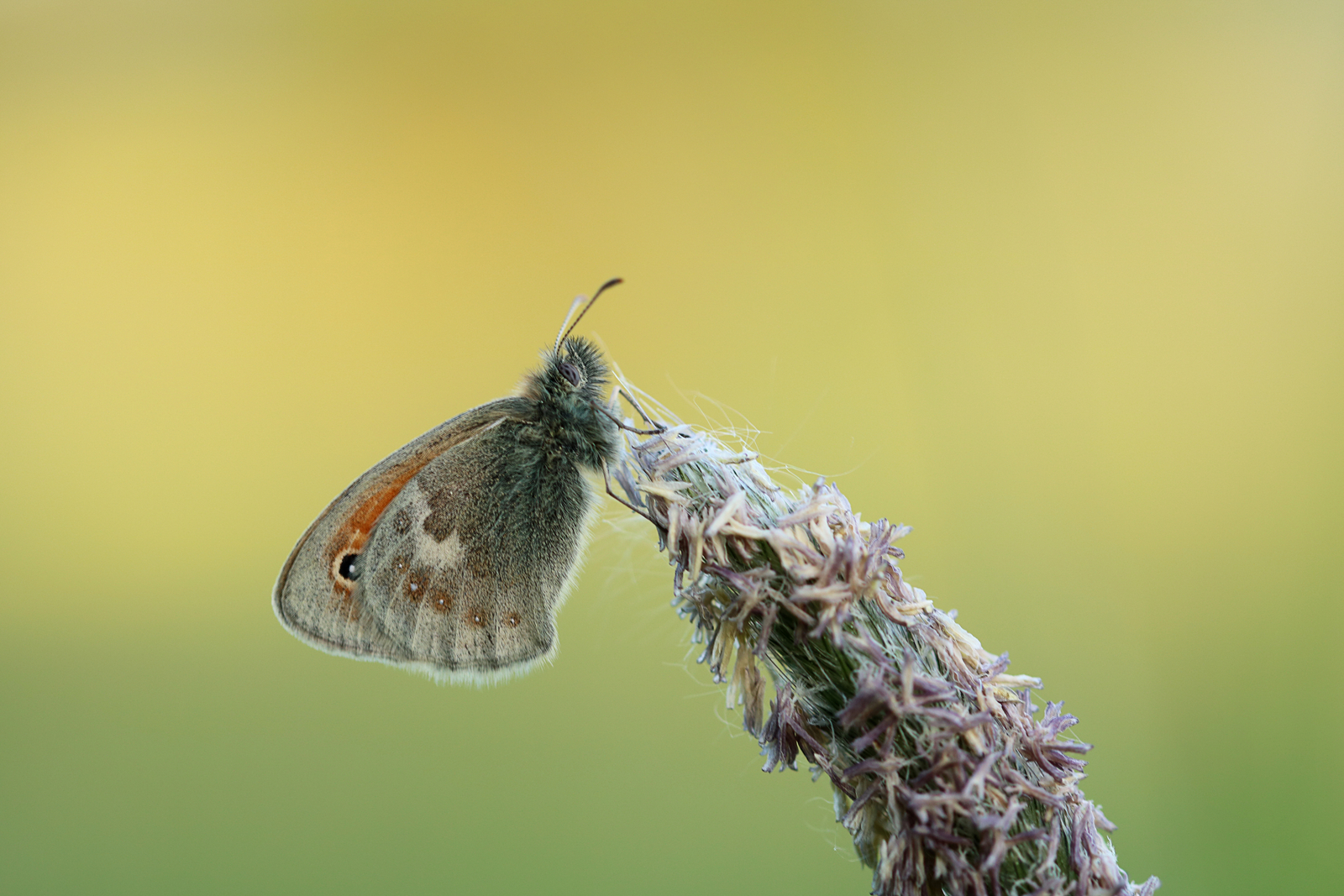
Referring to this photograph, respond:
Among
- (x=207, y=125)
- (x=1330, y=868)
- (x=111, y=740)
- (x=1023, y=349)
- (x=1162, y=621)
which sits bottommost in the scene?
(x=1330, y=868)

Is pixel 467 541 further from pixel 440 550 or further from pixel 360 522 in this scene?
pixel 360 522

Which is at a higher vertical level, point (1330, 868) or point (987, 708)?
point (987, 708)

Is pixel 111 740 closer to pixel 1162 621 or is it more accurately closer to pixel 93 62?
pixel 93 62

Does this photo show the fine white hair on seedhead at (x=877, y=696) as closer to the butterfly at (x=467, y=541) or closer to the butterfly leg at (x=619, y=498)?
the butterfly leg at (x=619, y=498)

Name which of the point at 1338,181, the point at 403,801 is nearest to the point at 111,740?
the point at 403,801

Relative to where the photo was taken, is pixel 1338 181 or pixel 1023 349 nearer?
pixel 1338 181

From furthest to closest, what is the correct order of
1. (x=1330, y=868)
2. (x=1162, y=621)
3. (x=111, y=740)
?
(x=111, y=740)
(x=1162, y=621)
(x=1330, y=868)

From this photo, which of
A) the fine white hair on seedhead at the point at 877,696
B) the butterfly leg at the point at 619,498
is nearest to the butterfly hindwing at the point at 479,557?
the butterfly leg at the point at 619,498

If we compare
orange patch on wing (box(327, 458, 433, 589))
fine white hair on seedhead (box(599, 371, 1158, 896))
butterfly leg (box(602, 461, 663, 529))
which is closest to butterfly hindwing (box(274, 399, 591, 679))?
orange patch on wing (box(327, 458, 433, 589))

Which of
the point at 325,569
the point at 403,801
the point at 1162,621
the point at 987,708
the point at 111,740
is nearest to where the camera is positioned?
the point at 987,708
